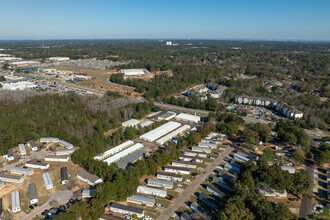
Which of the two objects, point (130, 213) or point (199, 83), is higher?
point (199, 83)

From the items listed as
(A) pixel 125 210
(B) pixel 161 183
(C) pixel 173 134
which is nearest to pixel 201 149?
(C) pixel 173 134

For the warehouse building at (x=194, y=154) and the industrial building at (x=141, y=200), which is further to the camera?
Result: the warehouse building at (x=194, y=154)

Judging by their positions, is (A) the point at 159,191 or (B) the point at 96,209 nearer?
(B) the point at 96,209

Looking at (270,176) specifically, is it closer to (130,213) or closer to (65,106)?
(130,213)

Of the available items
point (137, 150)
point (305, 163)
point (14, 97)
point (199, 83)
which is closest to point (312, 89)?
point (199, 83)

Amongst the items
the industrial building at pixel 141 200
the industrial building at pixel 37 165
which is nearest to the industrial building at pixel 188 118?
the industrial building at pixel 141 200

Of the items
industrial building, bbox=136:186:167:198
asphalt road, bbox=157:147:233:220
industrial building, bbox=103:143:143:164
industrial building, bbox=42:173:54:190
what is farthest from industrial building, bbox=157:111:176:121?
industrial building, bbox=42:173:54:190

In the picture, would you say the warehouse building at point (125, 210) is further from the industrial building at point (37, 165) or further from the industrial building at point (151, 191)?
the industrial building at point (37, 165)
